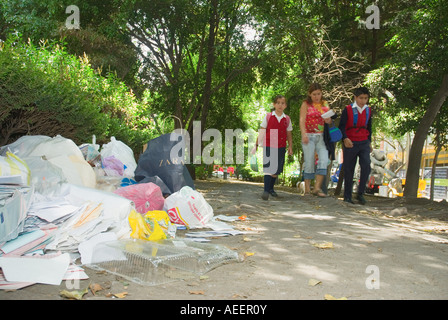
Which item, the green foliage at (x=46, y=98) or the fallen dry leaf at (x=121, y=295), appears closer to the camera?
the fallen dry leaf at (x=121, y=295)

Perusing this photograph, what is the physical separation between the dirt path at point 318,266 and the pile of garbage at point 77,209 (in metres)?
0.27

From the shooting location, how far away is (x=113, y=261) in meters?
3.08

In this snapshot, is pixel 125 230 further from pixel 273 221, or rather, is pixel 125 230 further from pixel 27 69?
pixel 27 69

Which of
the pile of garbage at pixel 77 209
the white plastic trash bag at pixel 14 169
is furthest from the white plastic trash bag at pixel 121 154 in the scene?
the white plastic trash bag at pixel 14 169

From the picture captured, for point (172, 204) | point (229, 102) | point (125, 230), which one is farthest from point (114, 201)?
point (229, 102)

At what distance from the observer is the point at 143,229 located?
12.6 ft

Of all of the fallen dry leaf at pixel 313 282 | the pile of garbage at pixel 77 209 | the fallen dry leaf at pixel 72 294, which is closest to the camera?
the fallen dry leaf at pixel 72 294

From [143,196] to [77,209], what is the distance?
122 cm

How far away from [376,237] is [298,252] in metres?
1.13

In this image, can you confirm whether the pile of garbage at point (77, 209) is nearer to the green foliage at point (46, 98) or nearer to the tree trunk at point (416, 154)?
the green foliage at point (46, 98)

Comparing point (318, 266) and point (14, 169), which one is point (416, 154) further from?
point (14, 169)

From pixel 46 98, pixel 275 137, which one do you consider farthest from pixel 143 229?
pixel 275 137

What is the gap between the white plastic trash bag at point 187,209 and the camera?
4.73 meters

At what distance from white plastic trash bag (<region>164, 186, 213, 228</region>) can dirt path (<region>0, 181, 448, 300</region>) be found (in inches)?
13.2
